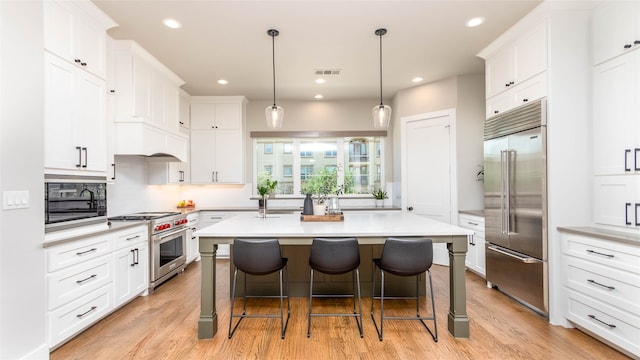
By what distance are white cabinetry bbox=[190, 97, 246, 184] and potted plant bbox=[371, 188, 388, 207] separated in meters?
2.52

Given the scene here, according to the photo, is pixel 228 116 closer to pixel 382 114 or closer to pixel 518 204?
pixel 382 114

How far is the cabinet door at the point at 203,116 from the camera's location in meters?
5.24

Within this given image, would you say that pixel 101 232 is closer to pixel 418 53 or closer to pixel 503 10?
pixel 418 53

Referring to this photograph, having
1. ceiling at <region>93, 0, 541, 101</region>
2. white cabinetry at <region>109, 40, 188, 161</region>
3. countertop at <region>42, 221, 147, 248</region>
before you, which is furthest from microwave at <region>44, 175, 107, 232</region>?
ceiling at <region>93, 0, 541, 101</region>

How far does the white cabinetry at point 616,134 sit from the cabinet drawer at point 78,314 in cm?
452

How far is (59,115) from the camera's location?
2.35 metres

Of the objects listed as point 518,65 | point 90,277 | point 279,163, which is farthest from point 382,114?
point 279,163

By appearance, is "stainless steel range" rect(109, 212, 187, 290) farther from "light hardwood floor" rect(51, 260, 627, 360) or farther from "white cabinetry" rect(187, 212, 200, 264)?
"light hardwood floor" rect(51, 260, 627, 360)

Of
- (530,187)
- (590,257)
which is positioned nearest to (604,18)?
(530,187)

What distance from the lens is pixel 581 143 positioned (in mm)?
2625

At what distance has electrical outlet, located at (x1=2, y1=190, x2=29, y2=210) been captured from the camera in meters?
1.87

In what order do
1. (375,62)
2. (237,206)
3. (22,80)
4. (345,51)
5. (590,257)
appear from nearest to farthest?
(22,80)
(590,257)
(345,51)
(375,62)
(237,206)

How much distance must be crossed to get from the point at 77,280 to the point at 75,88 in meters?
1.62

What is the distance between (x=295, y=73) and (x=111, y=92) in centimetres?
225
